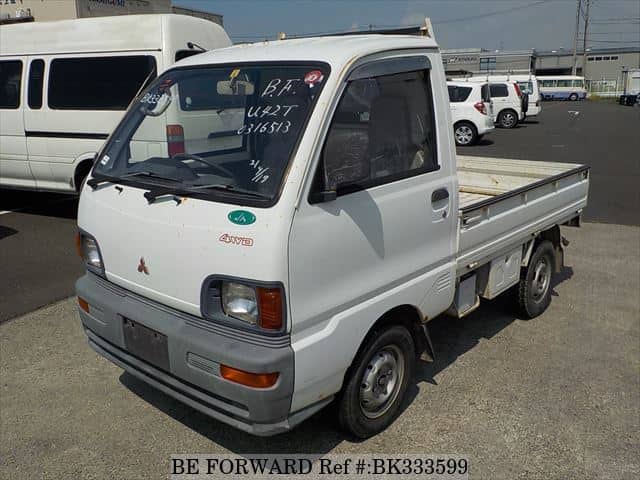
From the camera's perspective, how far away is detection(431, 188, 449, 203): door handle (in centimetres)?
338

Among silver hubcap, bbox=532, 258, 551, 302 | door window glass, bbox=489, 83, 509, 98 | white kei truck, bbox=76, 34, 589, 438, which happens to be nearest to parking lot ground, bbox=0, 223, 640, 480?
silver hubcap, bbox=532, 258, 551, 302

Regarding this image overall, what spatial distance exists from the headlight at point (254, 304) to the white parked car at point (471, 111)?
1673 cm

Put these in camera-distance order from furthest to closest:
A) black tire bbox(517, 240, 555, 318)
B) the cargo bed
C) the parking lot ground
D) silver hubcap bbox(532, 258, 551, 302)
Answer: silver hubcap bbox(532, 258, 551, 302)
black tire bbox(517, 240, 555, 318)
the cargo bed
the parking lot ground

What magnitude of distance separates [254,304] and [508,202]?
7.89 ft

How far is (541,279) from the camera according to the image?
517 cm

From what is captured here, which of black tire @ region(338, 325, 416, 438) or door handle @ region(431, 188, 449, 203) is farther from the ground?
door handle @ region(431, 188, 449, 203)

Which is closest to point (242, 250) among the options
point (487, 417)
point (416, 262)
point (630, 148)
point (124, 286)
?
point (124, 286)

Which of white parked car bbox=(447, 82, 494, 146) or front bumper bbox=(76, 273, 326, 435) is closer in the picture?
front bumper bbox=(76, 273, 326, 435)

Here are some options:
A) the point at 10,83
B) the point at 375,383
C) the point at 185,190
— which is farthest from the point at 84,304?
the point at 10,83

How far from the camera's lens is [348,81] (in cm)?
288

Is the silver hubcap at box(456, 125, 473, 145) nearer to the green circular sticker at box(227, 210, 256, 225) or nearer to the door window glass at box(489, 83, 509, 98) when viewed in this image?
the door window glass at box(489, 83, 509, 98)

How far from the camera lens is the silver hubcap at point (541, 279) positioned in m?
5.06

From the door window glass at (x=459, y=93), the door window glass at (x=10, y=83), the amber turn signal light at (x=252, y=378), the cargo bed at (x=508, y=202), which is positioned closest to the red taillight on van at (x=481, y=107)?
the door window glass at (x=459, y=93)

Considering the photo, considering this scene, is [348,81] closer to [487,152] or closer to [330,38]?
[330,38]
